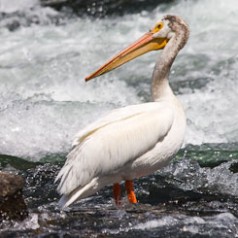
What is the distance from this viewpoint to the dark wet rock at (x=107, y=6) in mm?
11992

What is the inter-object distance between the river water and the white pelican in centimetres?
22

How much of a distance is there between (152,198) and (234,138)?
1992 millimetres

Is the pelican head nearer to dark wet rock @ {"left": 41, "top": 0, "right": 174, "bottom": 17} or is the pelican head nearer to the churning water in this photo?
the churning water

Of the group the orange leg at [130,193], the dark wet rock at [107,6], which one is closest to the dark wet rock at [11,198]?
the orange leg at [130,193]

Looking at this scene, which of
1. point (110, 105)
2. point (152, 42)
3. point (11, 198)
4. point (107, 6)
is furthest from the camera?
point (107, 6)

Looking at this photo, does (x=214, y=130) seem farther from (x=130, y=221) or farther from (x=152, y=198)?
(x=130, y=221)

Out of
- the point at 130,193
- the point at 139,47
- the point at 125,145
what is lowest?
the point at 130,193

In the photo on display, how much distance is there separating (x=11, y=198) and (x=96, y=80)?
16.2ft

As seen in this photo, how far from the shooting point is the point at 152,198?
22.1 ft

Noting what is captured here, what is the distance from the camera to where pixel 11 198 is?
532 centimetres

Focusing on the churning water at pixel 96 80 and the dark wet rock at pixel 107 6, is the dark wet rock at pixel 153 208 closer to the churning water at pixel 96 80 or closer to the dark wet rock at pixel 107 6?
the churning water at pixel 96 80

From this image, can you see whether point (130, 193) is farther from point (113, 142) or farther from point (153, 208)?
point (113, 142)

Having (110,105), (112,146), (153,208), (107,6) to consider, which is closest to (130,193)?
(153,208)

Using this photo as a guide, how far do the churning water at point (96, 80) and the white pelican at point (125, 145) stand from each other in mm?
2128
